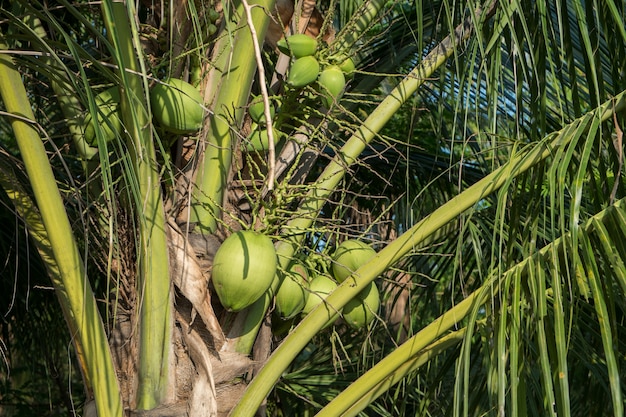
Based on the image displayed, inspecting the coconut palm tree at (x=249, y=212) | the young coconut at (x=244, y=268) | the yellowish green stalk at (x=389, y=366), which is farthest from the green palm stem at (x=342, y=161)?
the yellowish green stalk at (x=389, y=366)

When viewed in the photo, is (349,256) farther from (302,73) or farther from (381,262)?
(302,73)

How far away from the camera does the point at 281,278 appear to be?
165 cm

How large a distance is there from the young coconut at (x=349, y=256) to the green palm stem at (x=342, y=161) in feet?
0.30

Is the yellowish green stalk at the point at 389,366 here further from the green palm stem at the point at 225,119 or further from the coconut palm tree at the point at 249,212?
the green palm stem at the point at 225,119

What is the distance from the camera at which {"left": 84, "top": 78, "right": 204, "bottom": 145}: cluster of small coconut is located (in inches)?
59.6

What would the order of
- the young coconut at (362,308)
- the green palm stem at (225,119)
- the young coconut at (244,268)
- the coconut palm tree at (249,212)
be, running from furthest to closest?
the young coconut at (362,308), the green palm stem at (225,119), the young coconut at (244,268), the coconut palm tree at (249,212)

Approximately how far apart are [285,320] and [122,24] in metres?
0.72

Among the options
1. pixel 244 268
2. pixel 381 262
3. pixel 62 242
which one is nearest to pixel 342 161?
pixel 381 262

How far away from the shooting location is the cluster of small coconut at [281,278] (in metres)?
1.47

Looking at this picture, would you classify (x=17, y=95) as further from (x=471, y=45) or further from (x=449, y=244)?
(x=449, y=244)

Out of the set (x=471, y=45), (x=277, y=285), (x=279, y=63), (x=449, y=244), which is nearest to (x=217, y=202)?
(x=277, y=285)

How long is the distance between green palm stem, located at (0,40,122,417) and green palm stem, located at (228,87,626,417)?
0.91 ft

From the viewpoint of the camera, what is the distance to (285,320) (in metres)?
1.75

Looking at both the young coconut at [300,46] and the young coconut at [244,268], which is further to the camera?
the young coconut at [300,46]
